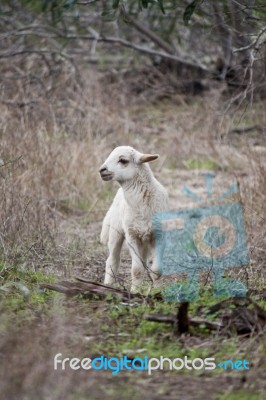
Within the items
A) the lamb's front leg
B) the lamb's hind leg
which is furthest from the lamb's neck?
the lamb's hind leg

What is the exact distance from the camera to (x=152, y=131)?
14719 millimetres

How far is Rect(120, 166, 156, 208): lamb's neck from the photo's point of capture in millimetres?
7465

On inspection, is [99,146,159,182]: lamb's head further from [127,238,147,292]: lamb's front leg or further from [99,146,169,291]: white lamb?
[127,238,147,292]: lamb's front leg

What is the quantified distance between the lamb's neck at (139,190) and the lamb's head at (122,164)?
0.06 metres

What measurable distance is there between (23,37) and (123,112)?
2.17 m

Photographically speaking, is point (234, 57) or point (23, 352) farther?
point (234, 57)

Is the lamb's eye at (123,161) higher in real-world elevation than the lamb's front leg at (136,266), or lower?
higher

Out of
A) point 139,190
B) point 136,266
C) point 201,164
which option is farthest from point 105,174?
point 201,164

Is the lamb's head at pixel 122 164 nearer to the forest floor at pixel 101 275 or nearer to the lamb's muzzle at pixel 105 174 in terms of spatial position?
the lamb's muzzle at pixel 105 174

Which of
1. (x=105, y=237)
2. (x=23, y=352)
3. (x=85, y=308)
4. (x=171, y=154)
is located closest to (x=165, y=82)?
(x=171, y=154)

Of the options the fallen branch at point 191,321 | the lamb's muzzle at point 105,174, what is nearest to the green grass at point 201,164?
the lamb's muzzle at point 105,174

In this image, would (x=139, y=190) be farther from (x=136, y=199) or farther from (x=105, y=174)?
(x=105, y=174)

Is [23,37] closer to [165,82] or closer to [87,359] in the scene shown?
[165,82]

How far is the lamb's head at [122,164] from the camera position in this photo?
24.0 ft
